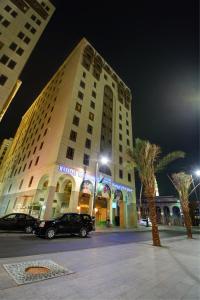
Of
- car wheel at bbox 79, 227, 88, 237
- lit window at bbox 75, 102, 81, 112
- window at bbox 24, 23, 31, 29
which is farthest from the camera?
window at bbox 24, 23, 31, 29

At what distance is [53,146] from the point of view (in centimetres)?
2633

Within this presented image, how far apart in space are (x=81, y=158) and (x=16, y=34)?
91.5 feet

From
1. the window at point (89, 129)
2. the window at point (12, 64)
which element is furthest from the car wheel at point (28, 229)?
the window at point (12, 64)

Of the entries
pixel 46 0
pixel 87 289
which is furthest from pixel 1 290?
pixel 46 0

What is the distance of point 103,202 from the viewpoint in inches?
1323

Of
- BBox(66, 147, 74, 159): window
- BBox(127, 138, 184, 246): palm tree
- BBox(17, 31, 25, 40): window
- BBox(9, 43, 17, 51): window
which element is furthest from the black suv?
BBox(17, 31, 25, 40): window

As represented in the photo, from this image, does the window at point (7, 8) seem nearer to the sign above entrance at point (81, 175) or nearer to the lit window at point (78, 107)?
the lit window at point (78, 107)

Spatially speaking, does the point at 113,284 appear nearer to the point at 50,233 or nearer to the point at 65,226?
the point at 50,233

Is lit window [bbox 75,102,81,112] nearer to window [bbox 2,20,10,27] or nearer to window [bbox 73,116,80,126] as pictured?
window [bbox 73,116,80,126]

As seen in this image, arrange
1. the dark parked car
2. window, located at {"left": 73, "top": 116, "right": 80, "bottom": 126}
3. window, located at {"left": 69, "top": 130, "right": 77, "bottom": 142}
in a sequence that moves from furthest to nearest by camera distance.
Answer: window, located at {"left": 73, "top": 116, "right": 80, "bottom": 126} < window, located at {"left": 69, "top": 130, "right": 77, "bottom": 142} < the dark parked car

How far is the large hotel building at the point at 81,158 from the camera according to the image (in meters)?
25.0

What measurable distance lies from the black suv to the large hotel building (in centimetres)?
736

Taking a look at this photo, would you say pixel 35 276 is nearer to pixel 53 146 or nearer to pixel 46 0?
pixel 53 146

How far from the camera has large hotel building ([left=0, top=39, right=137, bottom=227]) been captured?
81.9ft
